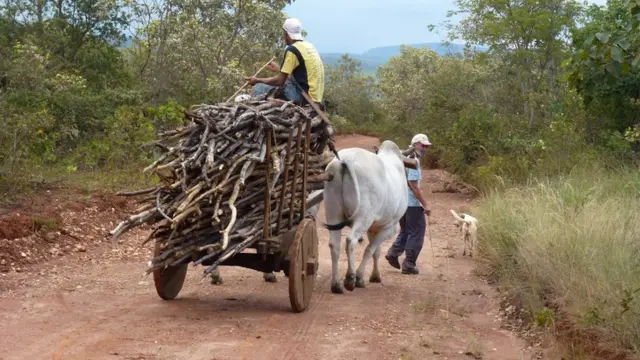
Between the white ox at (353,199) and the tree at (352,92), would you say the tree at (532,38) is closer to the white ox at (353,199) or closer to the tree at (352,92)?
the white ox at (353,199)

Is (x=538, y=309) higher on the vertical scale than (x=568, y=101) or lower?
lower

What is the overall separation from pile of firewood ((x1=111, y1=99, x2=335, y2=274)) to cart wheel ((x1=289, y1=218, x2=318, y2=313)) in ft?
0.82

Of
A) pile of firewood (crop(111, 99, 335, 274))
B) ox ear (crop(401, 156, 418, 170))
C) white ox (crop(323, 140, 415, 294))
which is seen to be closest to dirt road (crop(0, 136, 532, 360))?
white ox (crop(323, 140, 415, 294))

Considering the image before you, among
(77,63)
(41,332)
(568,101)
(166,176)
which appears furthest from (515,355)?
(77,63)

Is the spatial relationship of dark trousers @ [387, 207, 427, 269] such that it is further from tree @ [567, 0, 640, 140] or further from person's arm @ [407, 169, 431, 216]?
tree @ [567, 0, 640, 140]

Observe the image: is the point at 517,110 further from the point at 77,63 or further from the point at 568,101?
the point at 77,63

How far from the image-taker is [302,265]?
7.74 m

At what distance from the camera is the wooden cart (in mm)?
7469

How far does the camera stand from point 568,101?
17.4m

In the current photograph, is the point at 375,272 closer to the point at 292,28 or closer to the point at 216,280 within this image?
the point at 216,280

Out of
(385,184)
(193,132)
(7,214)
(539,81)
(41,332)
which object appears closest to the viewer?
(41,332)

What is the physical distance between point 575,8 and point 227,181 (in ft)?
57.4

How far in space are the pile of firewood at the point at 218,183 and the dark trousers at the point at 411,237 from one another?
351 centimetres

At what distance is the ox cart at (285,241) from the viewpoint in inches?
289
